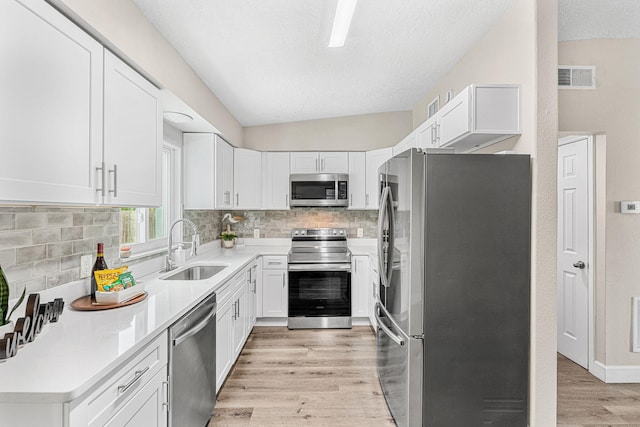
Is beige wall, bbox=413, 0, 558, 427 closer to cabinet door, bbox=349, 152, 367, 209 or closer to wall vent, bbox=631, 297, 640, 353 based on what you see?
wall vent, bbox=631, 297, 640, 353

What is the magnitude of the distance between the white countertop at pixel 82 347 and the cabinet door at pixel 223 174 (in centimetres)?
171

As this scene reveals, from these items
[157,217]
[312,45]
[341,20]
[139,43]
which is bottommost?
[157,217]

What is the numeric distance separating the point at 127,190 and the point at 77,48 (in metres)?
0.66

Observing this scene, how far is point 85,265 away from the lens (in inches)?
72.6

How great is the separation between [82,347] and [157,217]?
6.45 ft

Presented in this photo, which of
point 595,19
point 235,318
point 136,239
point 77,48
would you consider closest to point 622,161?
point 595,19

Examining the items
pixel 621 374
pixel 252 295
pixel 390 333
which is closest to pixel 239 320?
pixel 252 295

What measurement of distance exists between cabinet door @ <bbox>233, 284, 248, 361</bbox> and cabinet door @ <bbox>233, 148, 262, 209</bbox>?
1.29m

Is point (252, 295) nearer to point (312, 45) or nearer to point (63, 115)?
point (312, 45)

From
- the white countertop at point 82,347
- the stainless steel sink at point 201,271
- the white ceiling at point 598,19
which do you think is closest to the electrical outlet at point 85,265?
the white countertop at point 82,347

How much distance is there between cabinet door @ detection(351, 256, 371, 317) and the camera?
3.97 m

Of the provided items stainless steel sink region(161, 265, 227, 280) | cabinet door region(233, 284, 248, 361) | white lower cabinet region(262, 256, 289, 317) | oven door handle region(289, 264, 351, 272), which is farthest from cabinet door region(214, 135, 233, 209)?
oven door handle region(289, 264, 351, 272)

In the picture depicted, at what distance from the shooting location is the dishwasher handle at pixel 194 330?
5.41ft

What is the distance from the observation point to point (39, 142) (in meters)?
1.18
